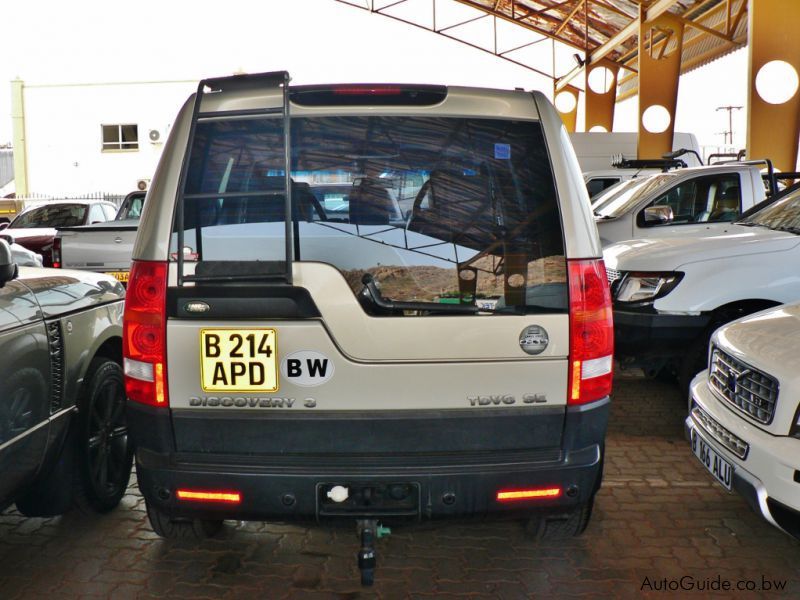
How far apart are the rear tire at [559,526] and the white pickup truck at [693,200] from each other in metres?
5.38

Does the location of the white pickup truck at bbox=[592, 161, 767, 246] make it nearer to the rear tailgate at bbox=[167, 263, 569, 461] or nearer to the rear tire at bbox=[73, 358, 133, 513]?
the rear tire at bbox=[73, 358, 133, 513]

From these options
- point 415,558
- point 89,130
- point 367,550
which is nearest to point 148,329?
point 367,550

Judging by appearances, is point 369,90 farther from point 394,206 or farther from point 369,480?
point 369,480

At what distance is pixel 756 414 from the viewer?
342 centimetres

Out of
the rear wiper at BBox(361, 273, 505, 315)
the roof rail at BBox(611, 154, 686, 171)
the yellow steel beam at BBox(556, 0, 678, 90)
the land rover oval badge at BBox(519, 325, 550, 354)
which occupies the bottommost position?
the land rover oval badge at BBox(519, 325, 550, 354)

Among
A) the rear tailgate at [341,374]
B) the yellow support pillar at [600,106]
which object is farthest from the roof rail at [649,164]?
the yellow support pillar at [600,106]

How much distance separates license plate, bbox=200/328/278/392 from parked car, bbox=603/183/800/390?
354 cm

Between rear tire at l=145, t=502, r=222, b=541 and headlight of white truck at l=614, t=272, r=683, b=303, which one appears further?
headlight of white truck at l=614, t=272, r=683, b=303

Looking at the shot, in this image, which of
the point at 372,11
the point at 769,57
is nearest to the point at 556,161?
the point at 769,57

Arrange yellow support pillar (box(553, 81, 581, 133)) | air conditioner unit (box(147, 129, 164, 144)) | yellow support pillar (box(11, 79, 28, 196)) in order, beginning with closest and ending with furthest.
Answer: yellow support pillar (box(553, 81, 581, 133)), air conditioner unit (box(147, 129, 164, 144)), yellow support pillar (box(11, 79, 28, 196))

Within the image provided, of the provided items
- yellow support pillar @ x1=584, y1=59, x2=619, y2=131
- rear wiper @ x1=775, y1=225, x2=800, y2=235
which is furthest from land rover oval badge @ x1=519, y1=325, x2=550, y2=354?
yellow support pillar @ x1=584, y1=59, x2=619, y2=131

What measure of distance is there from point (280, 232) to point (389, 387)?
66 cm

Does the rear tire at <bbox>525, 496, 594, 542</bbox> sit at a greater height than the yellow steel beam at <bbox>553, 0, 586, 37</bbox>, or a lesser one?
lesser

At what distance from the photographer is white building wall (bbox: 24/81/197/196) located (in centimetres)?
3616
